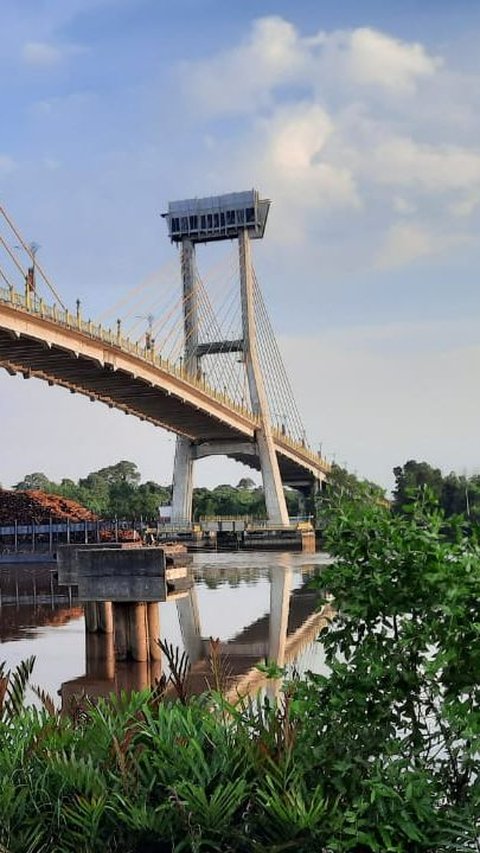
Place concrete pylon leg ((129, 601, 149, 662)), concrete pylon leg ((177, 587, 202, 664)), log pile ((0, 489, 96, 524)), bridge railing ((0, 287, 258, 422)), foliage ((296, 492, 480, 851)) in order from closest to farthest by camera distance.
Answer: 1. foliage ((296, 492, 480, 851))
2. concrete pylon leg ((129, 601, 149, 662))
3. concrete pylon leg ((177, 587, 202, 664))
4. bridge railing ((0, 287, 258, 422))
5. log pile ((0, 489, 96, 524))

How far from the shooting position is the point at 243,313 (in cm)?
7438

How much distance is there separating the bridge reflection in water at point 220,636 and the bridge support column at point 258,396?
38659 millimetres

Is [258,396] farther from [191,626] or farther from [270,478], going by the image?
[191,626]

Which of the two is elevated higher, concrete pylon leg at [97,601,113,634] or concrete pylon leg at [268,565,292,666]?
concrete pylon leg at [97,601,113,634]

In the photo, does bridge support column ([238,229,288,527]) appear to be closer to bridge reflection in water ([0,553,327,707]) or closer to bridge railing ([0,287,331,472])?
bridge railing ([0,287,331,472])

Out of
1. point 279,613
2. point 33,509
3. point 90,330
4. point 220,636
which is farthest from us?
point 33,509

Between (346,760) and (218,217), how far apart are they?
73829 millimetres

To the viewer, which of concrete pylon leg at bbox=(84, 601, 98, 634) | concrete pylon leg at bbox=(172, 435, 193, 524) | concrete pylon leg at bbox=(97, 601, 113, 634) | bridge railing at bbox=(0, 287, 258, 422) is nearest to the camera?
concrete pylon leg at bbox=(97, 601, 113, 634)

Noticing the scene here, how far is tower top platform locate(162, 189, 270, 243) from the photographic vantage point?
75438mm

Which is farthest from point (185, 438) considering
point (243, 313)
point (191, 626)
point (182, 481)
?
point (191, 626)

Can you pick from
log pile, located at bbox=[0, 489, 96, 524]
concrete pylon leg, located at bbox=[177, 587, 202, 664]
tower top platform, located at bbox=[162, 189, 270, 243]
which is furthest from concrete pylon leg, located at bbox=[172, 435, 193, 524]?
concrete pylon leg, located at bbox=[177, 587, 202, 664]

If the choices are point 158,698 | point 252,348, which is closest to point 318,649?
point 158,698

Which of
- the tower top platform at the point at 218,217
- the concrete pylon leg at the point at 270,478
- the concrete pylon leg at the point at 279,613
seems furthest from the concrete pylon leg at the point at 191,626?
the tower top platform at the point at 218,217

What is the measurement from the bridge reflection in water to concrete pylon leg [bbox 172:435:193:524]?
41605 millimetres
